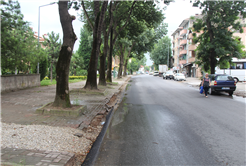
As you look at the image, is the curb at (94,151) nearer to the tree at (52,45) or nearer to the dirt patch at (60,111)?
the dirt patch at (60,111)

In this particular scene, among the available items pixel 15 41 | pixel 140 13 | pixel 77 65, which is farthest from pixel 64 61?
pixel 77 65

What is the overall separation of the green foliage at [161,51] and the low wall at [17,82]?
64.1 meters

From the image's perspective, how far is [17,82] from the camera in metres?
13.6

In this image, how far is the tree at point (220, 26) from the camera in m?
20.7

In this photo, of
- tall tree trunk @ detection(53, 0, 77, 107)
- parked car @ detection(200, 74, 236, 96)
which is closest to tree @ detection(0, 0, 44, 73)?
tall tree trunk @ detection(53, 0, 77, 107)

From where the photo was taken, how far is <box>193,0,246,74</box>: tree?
67.9 feet

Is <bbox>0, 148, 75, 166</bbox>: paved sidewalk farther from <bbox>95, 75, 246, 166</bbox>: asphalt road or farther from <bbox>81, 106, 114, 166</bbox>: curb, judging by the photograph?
<bbox>95, 75, 246, 166</bbox>: asphalt road

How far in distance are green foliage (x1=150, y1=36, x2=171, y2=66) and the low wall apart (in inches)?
2524

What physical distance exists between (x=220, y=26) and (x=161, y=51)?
183ft

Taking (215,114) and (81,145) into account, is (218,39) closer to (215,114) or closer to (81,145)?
(215,114)

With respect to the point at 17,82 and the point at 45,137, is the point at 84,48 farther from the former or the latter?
the point at 45,137

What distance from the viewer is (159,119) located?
6961 mm

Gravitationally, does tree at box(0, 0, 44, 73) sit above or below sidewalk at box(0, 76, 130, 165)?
above

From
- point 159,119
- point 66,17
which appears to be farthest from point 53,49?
point 159,119
